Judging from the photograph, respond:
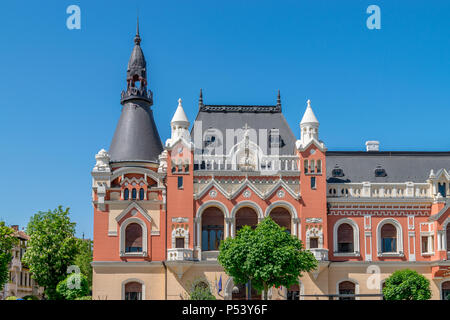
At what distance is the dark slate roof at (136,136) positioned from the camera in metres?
58.2

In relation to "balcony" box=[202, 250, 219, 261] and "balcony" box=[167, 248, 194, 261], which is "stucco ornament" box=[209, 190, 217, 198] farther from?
"balcony" box=[167, 248, 194, 261]

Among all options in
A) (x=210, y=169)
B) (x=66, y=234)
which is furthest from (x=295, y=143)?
(x=66, y=234)

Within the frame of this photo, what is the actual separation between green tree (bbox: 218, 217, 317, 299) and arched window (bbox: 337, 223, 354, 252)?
7.52m

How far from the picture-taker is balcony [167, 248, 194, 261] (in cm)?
5394

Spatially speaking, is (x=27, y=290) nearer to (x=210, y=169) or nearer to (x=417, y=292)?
(x=210, y=169)

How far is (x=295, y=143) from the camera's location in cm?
5866

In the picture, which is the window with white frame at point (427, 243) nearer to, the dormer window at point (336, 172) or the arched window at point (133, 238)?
the dormer window at point (336, 172)

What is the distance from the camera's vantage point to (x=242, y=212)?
56.6 m

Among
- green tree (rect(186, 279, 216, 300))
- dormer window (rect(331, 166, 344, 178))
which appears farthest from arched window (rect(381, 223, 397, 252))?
green tree (rect(186, 279, 216, 300))

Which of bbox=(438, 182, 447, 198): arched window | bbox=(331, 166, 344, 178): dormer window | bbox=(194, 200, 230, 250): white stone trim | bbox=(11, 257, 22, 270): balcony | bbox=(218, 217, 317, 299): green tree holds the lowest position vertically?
bbox=(218, 217, 317, 299): green tree

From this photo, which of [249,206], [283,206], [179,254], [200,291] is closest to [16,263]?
[179,254]

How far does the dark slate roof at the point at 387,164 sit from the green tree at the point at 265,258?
1136 cm

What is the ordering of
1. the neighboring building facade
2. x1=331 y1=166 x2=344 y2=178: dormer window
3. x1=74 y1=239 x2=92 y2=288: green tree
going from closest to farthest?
x1=331 y1=166 x2=344 y2=178: dormer window, x1=74 y1=239 x2=92 y2=288: green tree, the neighboring building facade

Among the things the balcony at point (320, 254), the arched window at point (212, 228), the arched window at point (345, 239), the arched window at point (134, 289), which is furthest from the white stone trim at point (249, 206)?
the arched window at point (134, 289)
